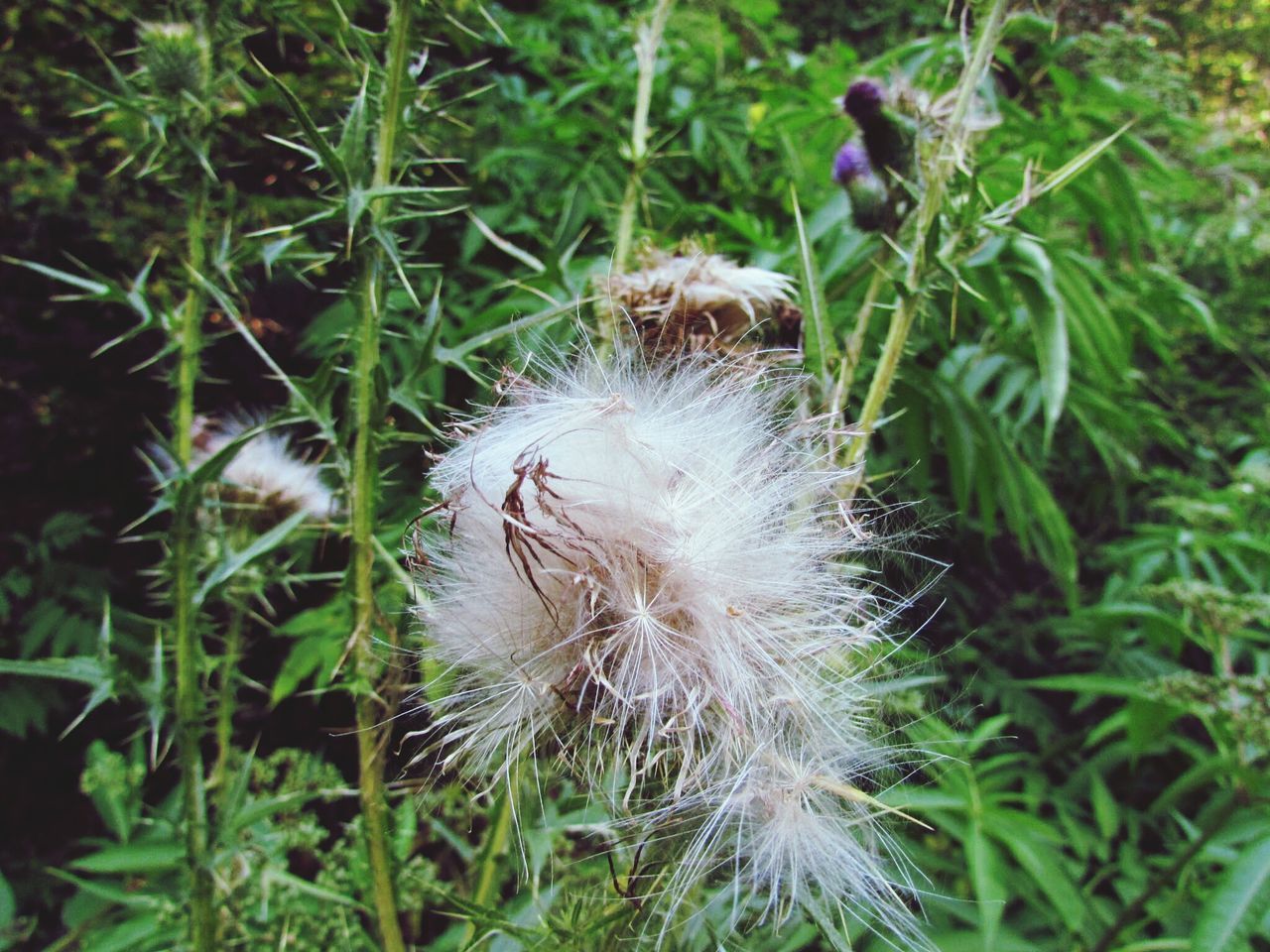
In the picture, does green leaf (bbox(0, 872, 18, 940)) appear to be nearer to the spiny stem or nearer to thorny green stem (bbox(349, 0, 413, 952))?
thorny green stem (bbox(349, 0, 413, 952))

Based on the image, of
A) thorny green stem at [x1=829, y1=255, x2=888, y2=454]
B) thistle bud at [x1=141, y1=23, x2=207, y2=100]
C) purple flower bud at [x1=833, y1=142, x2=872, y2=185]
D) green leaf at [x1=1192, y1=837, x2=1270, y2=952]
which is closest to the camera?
thorny green stem at [x1=829, y1=255, x2=888, y2=454]

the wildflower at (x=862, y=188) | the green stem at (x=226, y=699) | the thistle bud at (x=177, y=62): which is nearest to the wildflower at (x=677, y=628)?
the wildflower at (x=862, y=188)

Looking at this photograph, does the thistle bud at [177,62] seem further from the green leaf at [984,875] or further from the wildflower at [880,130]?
the green leaf at [984,875]

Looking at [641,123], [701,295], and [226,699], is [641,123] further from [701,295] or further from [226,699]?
[226,699]

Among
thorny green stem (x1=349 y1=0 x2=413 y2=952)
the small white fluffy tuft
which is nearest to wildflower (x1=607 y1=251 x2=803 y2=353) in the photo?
the small white fluffy tuft

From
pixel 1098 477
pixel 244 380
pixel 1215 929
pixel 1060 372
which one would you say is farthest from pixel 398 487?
pixel 1098 477
